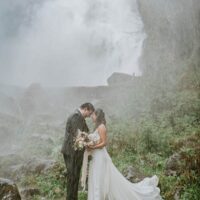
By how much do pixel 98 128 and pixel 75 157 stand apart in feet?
2.95

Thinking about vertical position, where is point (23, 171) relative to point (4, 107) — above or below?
below

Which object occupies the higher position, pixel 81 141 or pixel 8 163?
pixel 8 163

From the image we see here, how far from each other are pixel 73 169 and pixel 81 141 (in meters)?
0.97

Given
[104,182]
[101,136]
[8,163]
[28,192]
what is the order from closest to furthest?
[101,136], [104,182], [28,192], [8,163]

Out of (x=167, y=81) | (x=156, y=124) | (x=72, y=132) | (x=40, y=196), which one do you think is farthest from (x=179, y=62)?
(x=72, y=132)

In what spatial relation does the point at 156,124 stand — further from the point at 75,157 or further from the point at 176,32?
the point at 176,32

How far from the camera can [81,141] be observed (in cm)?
839

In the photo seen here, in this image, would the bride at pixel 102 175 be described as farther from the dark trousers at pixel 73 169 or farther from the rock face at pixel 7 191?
the rock face at pixel 7 191

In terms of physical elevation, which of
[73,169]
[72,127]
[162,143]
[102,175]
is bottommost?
[102,175]

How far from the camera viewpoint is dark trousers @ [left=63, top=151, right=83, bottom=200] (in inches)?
349

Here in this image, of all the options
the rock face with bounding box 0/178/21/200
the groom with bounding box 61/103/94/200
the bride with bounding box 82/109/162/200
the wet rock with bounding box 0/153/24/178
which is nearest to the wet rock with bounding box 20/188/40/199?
the rock face with bounding box 0/178/21/200

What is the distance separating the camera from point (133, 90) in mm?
30312

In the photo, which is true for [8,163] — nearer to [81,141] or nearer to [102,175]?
[102,175]

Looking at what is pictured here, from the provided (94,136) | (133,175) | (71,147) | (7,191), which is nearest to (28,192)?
(7,191)
